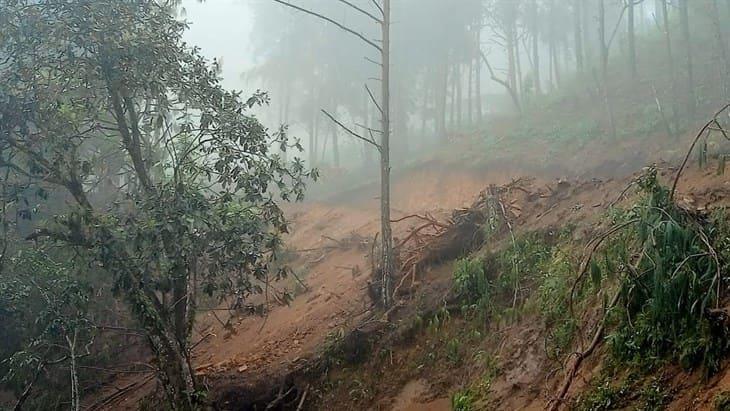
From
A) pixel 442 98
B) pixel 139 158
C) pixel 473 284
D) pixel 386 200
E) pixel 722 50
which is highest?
pixel 442 98

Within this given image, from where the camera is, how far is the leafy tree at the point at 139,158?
8.04 meters

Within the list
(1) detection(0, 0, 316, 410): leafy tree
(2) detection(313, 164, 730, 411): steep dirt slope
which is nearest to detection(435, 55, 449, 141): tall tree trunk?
(2) detection(313, 164, 730, 411): steep dirt slope

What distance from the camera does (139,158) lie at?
934cm

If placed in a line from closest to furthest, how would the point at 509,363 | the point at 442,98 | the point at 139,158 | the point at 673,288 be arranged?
1. the point at 673,288
2. the point at 509,363
3. the point at 139,158
4. the point at 442,98

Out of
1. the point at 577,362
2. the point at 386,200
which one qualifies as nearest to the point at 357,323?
the point at 386,200

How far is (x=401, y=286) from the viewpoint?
1047cm

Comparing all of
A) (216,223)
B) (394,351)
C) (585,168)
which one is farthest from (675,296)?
(585,168)

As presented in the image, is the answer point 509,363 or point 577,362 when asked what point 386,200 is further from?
point 577,362

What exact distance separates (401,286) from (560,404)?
5.00 metres

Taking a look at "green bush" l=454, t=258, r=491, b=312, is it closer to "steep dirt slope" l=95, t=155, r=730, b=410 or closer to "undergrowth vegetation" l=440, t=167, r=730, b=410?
"steep dirt slope" l=95, t=155, r=730, b=410

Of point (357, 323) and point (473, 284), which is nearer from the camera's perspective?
point (473, 284)

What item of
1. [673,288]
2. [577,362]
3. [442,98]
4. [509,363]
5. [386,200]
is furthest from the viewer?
[442,98]

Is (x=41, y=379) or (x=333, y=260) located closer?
(x=41, y=379)

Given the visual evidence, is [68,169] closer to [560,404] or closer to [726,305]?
[560,404]
